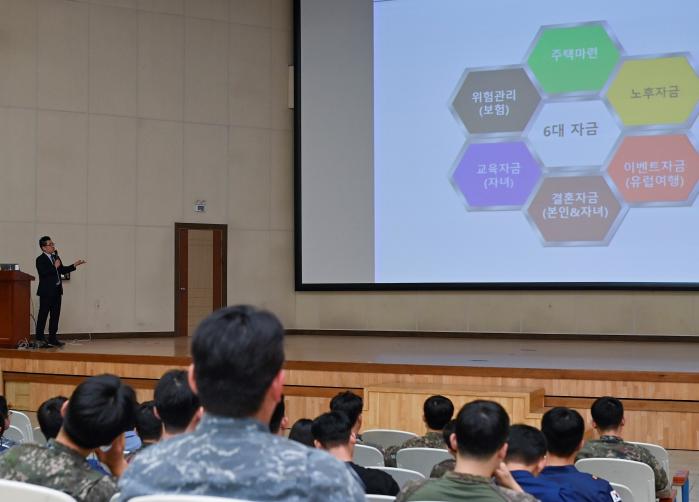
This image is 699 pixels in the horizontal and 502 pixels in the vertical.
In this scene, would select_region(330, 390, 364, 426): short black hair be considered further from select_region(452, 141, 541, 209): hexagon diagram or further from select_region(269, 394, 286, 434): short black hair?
select_region(452, 141, 541, 209): hexagon diagram

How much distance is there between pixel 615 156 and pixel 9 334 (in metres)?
6.02

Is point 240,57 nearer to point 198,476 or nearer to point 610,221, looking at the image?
point 610,221

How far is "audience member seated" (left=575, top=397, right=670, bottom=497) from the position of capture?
367cm

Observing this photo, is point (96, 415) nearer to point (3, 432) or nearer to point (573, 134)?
point (3, 432)

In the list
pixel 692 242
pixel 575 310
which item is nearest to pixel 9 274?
pixel 575 310

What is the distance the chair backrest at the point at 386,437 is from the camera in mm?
4672

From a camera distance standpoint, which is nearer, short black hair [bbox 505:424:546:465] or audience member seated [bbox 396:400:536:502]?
audience member seated [bbox 396:400:536:502]

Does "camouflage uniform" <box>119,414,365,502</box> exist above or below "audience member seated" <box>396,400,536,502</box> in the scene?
above

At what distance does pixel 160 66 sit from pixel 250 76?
1075 millimetres

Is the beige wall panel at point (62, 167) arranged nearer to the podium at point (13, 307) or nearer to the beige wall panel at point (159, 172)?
the beige wall panel at point (159, 172)

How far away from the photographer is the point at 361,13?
1083 cm

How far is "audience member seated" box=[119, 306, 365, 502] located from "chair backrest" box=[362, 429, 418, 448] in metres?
3.34

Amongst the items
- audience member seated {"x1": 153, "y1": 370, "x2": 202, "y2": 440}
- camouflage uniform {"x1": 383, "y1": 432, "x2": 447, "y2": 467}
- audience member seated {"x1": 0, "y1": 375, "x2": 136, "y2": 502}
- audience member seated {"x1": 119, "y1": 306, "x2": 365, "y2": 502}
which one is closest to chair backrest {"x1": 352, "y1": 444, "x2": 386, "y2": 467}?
camouflage uniform {"x1": 383, "y1": 432, "x2": 447, "y2": 467}

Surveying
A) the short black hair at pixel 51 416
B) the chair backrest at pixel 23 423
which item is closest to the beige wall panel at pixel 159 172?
the chair backrest at pixel 23 423
